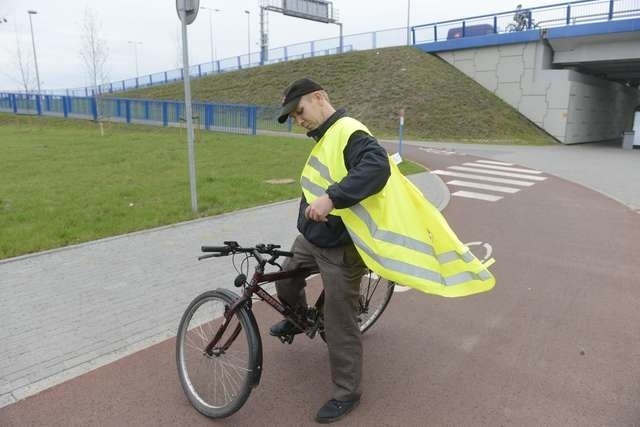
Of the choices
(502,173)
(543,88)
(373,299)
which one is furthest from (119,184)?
(543,88)

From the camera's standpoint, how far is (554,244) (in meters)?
6.33

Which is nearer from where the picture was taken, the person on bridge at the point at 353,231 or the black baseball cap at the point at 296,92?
the person on bridge at the point at 353,231

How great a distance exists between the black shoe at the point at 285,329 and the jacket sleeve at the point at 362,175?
1.06 meters

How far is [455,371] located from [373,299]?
0.78 meters

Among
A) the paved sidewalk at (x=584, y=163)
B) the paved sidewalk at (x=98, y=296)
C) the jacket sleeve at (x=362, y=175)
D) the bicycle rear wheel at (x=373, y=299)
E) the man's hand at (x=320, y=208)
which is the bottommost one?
the paved sidewalk at (x=584, y=163)

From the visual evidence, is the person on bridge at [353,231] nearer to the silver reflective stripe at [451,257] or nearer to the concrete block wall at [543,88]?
the silver reflective stripe at [451,257]

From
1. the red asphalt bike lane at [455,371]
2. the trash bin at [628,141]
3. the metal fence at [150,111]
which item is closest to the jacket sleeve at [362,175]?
the red asphalt bike lane at [455,371]

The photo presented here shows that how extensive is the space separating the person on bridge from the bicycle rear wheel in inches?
32.6

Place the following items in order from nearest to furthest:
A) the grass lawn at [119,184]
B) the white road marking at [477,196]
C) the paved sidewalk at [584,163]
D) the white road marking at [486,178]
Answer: the grass lawn at [119,184], the white road marking at [477,196], the paved sidewalk at [584,163], the white road marking at [486,178]

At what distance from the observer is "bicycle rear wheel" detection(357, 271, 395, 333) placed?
11.9 feet

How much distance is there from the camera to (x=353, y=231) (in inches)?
102

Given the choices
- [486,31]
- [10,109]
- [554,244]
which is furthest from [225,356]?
[10,109]

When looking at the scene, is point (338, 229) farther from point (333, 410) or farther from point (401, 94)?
point (401, 94)

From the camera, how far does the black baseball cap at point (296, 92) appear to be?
2.61m
